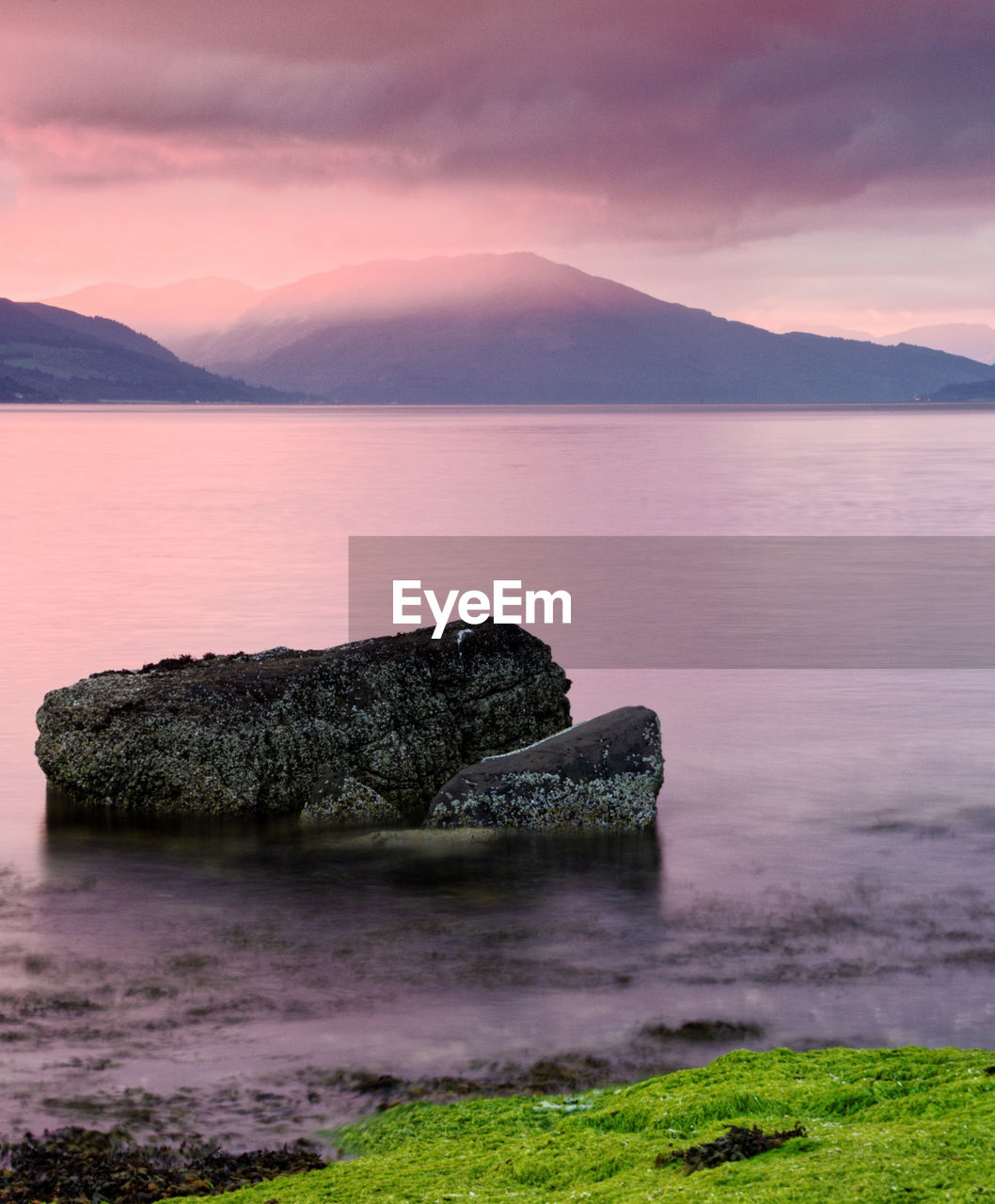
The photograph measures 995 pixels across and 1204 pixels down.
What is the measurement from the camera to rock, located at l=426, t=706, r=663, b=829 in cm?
1401

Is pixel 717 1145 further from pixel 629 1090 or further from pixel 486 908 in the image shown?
pixel 486 908

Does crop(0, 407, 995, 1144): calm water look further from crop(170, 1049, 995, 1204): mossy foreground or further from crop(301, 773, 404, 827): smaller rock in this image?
crop(170, 1049, 995, 1204): mossy foreground

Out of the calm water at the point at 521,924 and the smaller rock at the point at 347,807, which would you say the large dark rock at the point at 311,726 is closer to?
the smaller rock at the point at 347,807

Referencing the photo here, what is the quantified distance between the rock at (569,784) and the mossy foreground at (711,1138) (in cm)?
567

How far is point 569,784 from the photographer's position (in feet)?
46.4

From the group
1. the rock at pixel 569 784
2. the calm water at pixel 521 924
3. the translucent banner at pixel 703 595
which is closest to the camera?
the calm water at pixel 521 924

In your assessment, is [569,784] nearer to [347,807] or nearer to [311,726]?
[347,807]

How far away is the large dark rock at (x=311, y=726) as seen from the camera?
14.6 meters

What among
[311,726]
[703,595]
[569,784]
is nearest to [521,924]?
[569,784]

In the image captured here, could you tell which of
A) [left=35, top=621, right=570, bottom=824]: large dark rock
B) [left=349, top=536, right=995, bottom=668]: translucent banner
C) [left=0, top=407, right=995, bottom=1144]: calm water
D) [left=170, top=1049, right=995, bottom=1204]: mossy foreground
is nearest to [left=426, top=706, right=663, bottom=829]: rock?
[left=0, top=407, right=995, bottom=1144]: calm water

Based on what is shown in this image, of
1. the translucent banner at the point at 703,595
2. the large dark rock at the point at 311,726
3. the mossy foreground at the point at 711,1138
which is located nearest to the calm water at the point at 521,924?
the large dark rock at the point at 311,726

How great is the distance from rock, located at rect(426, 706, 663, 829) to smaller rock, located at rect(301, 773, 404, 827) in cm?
63

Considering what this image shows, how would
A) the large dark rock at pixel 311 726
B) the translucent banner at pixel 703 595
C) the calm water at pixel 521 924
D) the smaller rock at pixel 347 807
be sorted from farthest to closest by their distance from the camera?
the translucent banner at pixel 703 595
the large dark rock at pixel 311 726
the smaller rock at pixel 347 807
the calm water at pixel 521 924

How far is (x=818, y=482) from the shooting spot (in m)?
79.1
